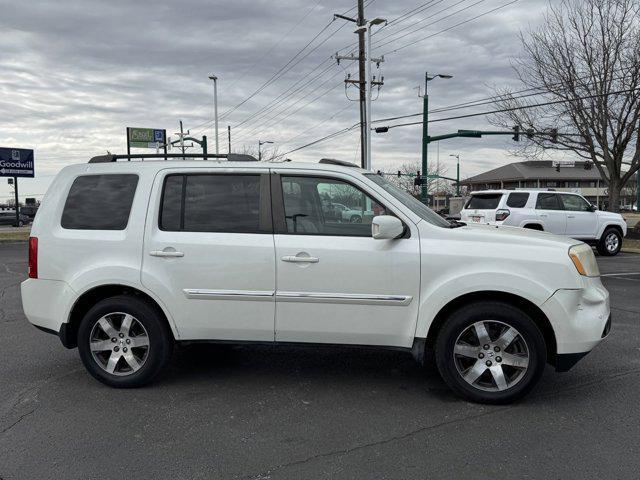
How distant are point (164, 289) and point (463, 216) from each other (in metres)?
11.5

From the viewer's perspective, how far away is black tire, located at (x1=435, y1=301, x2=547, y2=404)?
3.88 metres

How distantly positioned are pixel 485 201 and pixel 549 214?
1.68 m

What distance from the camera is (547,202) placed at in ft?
47.3

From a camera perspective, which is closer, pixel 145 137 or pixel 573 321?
pixel 573 321

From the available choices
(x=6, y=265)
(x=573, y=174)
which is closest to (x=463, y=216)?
(x=6, y=265)

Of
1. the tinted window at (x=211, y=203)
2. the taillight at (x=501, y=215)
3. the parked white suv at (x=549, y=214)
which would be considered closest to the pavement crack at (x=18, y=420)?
the tinted window at (x=211, y=203)

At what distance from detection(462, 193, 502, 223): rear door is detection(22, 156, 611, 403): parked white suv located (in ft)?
32.9

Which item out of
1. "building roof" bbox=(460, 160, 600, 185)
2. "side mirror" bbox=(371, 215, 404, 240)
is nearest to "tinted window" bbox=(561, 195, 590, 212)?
"side mirror" bbox=(371, 215, 404, 240)

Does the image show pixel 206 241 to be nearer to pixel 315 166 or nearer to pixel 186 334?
pixel 186 334

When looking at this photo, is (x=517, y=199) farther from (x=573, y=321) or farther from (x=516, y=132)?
(x=573, y=321)

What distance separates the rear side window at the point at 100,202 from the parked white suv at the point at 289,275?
0.03ft

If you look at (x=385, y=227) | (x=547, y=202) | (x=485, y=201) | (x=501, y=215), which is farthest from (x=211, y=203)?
(x=547, y=202)

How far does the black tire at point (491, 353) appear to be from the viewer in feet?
12.7

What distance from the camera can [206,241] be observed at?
4152 mm
